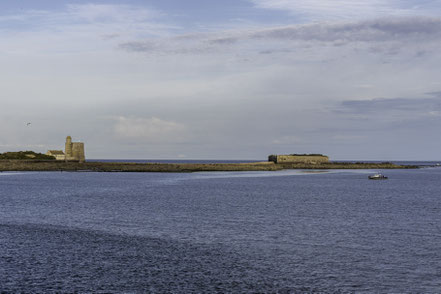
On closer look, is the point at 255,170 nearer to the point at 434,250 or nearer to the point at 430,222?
the point at 430,222

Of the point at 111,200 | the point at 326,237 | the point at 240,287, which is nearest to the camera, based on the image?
the point at 240,287

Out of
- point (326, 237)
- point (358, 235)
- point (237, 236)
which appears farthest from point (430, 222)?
point (237, 236)

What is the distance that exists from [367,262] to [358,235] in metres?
9.03

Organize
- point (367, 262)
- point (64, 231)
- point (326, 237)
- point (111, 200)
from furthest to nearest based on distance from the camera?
point (111, 200), point (64, 231), point (326, 237), point (367, 262)

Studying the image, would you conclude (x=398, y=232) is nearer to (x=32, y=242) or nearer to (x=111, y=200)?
(x=32, y=242)

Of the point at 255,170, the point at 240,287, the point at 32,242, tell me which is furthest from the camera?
the point at 255,170

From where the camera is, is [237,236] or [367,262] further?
[237,236]

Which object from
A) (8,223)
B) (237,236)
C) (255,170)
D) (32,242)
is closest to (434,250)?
(237,236)

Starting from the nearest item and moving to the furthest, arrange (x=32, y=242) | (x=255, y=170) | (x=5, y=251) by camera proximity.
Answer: (x=5, y=251) < (x=32, y=242) < (x=255, y=170)

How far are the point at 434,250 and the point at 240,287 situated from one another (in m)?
13.8

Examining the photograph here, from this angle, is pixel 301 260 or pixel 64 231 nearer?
pixel 301 260

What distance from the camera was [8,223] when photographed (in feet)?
129

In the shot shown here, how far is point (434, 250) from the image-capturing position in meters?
28.1

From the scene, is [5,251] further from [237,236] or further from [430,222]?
[430,222]
